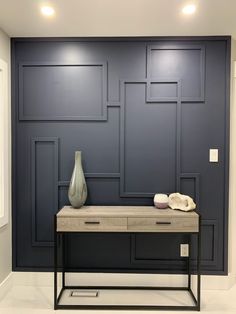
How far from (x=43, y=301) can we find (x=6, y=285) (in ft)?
1.30

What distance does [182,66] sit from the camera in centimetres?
283

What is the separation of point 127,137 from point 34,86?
1.02 m

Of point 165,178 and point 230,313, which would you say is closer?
point 230,313

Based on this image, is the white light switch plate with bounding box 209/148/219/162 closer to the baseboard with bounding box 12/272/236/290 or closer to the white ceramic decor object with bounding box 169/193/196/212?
the white ceramic decor object with bounding box 169/193/196/212

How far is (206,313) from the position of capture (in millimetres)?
2447

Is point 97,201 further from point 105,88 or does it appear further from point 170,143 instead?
point 105,88

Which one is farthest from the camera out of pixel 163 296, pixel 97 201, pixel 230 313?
pixel 97 201

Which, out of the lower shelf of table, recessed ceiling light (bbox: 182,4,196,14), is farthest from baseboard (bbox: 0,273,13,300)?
recessed ceiling light (bbox: 182,4,196,14)

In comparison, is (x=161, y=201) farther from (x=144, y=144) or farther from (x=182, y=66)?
(x=182, y=66)

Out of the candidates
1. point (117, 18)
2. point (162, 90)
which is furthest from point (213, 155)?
point (117, 18)

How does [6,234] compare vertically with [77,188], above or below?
below

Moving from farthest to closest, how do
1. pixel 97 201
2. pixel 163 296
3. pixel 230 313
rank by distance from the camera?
pixel 97 201, pixel 163 296, pixel 230 313

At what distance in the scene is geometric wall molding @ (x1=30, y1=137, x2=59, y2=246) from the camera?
9.44 feet

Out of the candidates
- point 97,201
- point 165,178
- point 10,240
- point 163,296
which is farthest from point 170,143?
point 10,240
